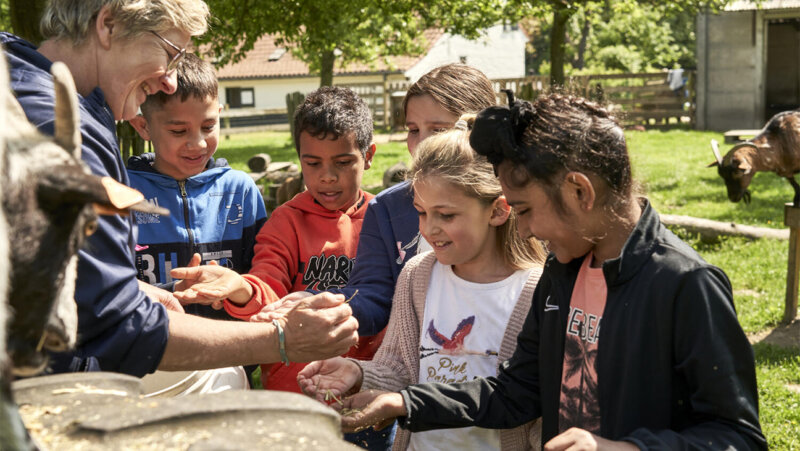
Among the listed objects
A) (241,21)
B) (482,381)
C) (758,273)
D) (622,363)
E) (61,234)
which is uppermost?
(241,21)

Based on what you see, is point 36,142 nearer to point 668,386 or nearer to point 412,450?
point 668,386

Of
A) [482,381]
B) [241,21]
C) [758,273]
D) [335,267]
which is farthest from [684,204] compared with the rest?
[482,381]

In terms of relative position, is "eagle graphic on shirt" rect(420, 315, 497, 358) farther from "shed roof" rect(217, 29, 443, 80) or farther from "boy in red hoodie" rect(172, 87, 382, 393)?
"shed roof" rect(217, 29, 443, 80)

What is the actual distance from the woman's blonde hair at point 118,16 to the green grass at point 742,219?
5.08 feet

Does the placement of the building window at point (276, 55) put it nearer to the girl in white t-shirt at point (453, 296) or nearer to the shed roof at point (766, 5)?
the shed roof at point (766, 5)

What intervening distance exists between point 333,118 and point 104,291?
1.84m

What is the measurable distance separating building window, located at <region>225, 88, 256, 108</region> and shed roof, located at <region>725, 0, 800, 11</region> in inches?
1080

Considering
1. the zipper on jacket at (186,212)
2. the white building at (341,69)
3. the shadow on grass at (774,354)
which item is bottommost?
the shadow on grass at (774,354)

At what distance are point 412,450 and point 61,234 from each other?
1906 mm

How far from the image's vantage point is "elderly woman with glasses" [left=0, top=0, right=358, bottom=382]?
7.02 feet

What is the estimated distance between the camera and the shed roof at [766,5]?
23.0 metres

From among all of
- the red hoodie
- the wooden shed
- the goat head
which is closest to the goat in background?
the red hoodie

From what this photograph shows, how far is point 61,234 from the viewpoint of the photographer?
1257 mm

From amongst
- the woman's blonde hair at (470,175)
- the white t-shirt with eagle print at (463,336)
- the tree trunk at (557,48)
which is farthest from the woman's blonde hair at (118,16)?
the tree trunk at (557,48)
